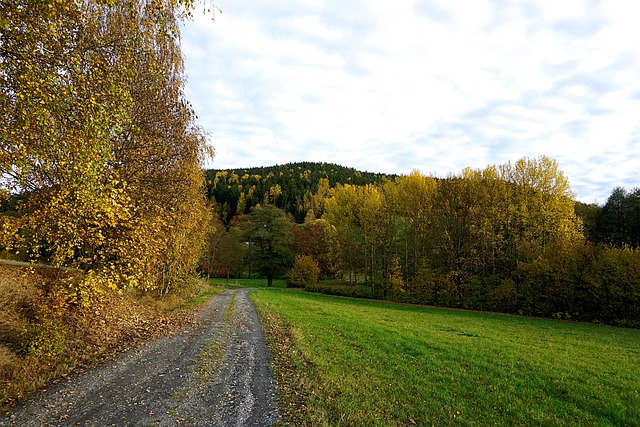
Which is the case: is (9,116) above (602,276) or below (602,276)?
above

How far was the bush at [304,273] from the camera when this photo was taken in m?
53.7

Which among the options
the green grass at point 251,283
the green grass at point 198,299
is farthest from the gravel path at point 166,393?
the green grass at point 251,283

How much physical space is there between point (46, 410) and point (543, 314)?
3704cm

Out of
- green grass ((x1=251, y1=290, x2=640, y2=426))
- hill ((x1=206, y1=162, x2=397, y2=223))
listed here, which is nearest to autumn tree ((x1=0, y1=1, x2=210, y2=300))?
green grass ((x1=251, y1=290, x2=640, y2=426))

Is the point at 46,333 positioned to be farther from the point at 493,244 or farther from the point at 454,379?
the point at 493,244

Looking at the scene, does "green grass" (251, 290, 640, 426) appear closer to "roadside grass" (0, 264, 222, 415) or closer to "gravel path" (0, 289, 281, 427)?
"gravel path" (0, 289, 281, 427)

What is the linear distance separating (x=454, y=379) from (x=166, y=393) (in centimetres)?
806

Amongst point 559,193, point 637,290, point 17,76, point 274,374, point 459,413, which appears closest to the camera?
point 17,76

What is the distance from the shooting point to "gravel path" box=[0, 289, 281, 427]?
254 inches

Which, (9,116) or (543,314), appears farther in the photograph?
(543,314)

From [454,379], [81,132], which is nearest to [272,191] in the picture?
[454,379]

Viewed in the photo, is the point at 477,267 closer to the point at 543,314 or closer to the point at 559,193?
the point at 543,314

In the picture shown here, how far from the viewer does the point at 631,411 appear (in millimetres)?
7613

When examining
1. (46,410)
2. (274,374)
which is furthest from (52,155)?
(274,374)
